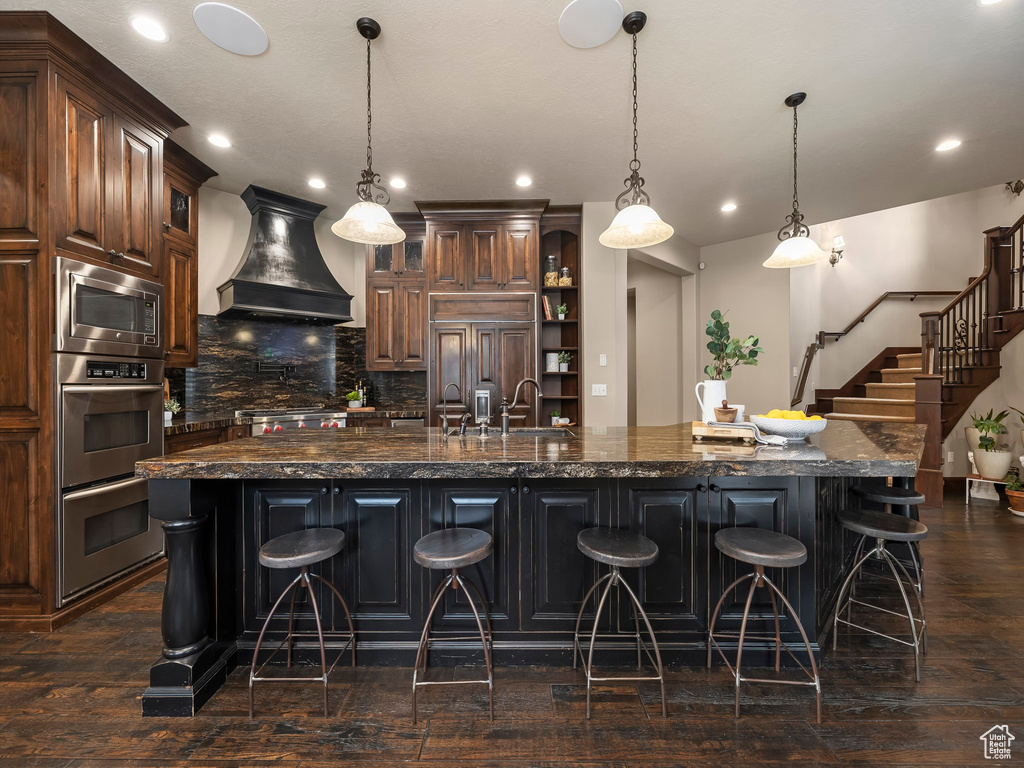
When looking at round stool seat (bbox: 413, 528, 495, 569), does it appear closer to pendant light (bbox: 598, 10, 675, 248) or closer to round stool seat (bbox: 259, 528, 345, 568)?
round stool seat (bbox: 259, 528, 345, 568)

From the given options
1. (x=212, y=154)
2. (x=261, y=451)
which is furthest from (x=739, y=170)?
(x=212, y=154)

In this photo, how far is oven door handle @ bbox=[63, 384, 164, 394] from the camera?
225cm

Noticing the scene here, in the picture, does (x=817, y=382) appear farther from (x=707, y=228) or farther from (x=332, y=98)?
(x=332, y=98)

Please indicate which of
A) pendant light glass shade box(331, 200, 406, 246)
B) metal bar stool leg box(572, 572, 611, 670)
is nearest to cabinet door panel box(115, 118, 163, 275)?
pendant light glass shade box(331, 200, 406, 246)

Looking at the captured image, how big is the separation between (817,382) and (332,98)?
23.4 ft

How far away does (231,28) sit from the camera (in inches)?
85.0

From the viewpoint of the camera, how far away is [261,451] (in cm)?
Answer: 178

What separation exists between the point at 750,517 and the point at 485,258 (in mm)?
3373

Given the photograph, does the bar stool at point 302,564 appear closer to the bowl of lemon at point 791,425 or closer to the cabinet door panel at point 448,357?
the bowl of lemon at point 791,425

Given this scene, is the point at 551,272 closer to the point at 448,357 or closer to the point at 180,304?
the point at 448,357

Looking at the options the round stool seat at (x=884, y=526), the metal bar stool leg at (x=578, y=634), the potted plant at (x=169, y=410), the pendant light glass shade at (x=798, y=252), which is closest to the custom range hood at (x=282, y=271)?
the potted plant at (x=169, y=410)

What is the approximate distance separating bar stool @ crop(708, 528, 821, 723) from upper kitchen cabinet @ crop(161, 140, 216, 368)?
4.18 m

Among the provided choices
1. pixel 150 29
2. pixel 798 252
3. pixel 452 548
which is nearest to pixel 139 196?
pixel 150 29

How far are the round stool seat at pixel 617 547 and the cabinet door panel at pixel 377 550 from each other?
76cm
